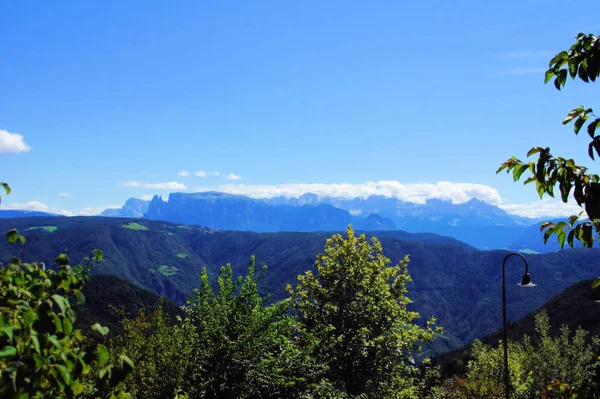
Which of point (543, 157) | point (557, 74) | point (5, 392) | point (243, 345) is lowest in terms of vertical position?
point (243, 345)

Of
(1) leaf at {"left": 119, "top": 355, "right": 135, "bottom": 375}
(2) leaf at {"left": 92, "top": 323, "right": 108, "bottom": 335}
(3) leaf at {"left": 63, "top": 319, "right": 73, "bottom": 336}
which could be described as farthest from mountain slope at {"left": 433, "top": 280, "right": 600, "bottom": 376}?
(3) leaf at {"left": 63, "top": 319, "right": 73, "bottom": 336}

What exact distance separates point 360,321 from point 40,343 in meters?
18.3

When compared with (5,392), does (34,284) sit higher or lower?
higher

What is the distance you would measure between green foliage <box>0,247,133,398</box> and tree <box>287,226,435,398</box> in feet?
47.6

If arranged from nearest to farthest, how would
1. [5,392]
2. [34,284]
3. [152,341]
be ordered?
[5,392] → [34,284] → [152,341]

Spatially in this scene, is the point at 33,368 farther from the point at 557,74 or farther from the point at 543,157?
the point at 557,74

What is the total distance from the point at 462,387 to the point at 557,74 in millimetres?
36716

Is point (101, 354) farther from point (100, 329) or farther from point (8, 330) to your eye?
point (8, 330)

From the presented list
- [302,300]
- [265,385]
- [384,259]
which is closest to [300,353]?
[265,385]

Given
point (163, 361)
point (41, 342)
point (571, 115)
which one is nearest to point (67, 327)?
point (41, 342)

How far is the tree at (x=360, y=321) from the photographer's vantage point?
2000 centimetres

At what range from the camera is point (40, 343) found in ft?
12.0

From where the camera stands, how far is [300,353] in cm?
1616

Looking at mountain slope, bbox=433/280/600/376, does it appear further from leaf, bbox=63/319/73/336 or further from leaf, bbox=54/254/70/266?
leaf, bbox=63/319/73/336
